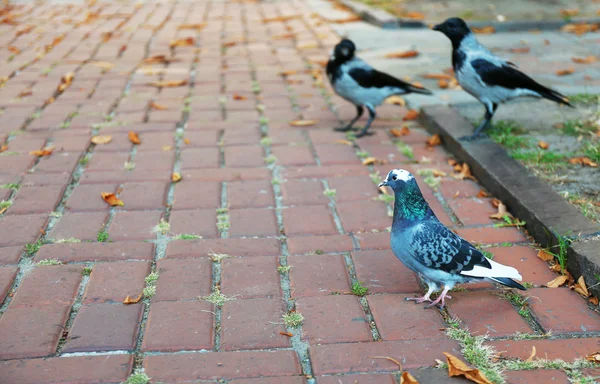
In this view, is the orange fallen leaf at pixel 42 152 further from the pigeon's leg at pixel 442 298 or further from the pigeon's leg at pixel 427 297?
the pigeon's leg at pixel 442 298

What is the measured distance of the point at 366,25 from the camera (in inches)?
352

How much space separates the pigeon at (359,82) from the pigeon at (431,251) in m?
2.16

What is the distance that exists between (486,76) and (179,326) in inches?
117

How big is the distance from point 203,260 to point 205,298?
1.17ft

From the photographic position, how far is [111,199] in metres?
3.80

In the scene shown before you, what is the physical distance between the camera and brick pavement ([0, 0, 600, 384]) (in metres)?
2.52

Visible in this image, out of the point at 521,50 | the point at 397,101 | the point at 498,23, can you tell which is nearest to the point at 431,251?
the point at 397,101

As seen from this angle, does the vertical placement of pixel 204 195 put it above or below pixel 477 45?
below

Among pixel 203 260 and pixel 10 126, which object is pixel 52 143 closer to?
pixel 10 126

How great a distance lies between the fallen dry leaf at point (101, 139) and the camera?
4.71 m

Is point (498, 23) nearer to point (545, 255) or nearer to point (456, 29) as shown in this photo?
point (456, 29)

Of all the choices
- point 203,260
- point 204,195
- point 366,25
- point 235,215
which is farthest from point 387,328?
point 366,25

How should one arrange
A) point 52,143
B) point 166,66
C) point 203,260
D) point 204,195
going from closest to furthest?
1. point 203,260
2. point 204,195
3. point 52,143
4. point 166,66

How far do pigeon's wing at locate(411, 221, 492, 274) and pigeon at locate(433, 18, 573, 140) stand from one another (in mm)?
1940
